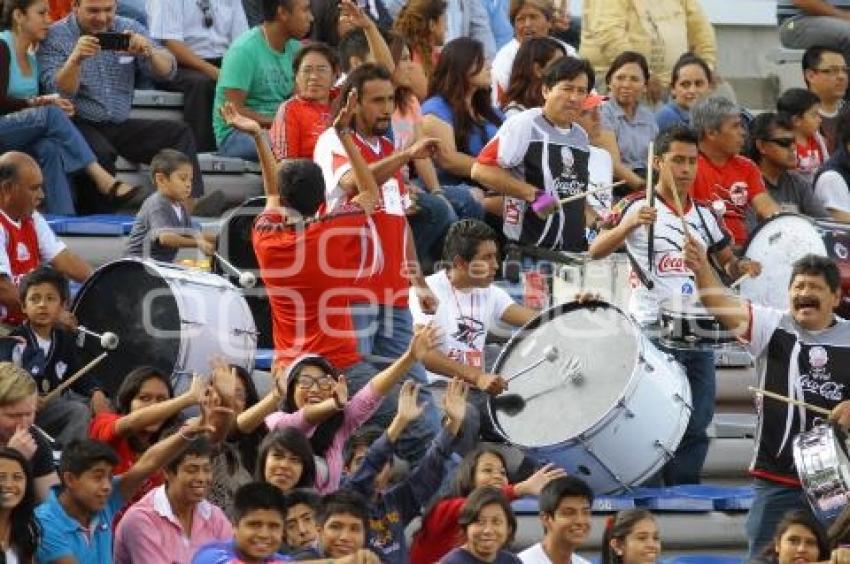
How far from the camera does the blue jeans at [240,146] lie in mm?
17547

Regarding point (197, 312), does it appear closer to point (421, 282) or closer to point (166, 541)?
point (421, 282)

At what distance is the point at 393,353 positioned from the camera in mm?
15086

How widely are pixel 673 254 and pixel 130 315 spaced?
9.41 feet

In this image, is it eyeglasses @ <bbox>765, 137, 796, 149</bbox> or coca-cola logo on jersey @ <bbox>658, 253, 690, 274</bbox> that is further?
eyeglasses @ <bbox>765, 137, 796, 149</bbox>

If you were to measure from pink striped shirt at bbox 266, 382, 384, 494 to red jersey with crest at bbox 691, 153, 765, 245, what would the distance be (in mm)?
3801

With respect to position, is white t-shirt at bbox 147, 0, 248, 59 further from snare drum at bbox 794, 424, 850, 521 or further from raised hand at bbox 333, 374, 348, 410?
snare drum at bbox 794, 424, 850, 521

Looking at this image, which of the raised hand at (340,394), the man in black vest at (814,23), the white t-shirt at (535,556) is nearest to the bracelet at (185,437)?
the raised hand at (340,394)

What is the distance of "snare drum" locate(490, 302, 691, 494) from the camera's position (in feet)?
49.9

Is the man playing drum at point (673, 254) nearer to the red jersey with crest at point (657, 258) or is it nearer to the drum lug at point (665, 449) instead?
the red jersey with crest at point (657, 258)

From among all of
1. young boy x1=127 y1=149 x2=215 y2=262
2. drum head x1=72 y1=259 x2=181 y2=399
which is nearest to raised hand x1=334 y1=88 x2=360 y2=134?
young boy x1=127 y1=149 x2=215 y2=262

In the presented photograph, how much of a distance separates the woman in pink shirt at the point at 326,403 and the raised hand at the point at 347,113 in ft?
4.53

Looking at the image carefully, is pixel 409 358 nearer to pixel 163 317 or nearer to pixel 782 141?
pixel 163 317

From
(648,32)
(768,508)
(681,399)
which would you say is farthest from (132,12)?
(768,508)

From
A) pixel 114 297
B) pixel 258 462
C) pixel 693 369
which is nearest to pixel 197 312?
pixel 114 297
